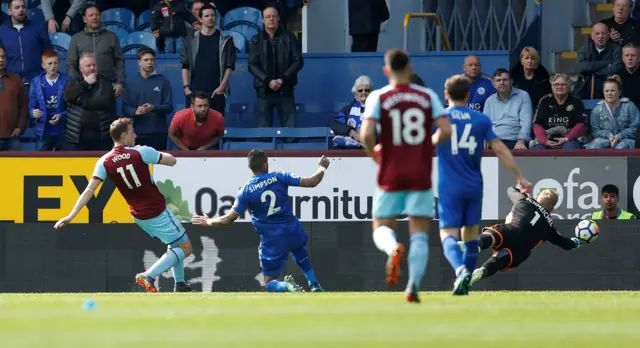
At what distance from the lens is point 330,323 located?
7980 millimetres

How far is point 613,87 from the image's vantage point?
17.4 metres

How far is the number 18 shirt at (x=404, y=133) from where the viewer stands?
9.87m

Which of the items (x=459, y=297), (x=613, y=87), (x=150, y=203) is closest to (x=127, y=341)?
(x=459, y=297)

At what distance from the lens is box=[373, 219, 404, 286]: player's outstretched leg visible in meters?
9.45

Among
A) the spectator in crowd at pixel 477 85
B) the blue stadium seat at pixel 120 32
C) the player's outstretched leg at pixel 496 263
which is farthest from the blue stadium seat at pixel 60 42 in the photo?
the player's outstretched leg at pixel 496 263

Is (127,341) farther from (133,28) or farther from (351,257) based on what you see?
(133,28)

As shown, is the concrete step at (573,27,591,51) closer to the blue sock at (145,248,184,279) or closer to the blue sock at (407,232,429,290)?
the blue sock at (145,248,184,279)

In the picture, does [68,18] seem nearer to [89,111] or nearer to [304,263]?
[89,111]

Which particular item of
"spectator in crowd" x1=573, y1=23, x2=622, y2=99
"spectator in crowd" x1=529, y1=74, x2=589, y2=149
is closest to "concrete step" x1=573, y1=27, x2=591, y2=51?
"spectator in crowd" x1=573, y1=23, x2=622, y2=99

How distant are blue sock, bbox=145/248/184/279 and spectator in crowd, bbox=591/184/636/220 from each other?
18.3 feet

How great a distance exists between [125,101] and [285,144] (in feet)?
7.73

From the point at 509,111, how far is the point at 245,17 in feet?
19.5

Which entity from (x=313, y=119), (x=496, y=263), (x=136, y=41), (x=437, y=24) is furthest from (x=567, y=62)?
(x=496, y=263)

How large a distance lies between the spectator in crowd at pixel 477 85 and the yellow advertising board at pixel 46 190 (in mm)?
4950
